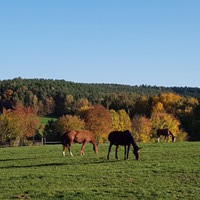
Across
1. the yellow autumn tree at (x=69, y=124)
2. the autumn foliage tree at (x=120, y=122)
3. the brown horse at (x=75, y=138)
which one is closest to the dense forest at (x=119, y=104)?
the autumn foliage tree at (x=120, y=122)

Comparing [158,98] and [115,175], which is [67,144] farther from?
[158,98]

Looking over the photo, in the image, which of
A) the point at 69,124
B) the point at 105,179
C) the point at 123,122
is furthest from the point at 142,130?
the point at 105,179

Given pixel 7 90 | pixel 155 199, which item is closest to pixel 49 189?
pixel 155 199

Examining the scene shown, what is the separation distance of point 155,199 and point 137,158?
792cm

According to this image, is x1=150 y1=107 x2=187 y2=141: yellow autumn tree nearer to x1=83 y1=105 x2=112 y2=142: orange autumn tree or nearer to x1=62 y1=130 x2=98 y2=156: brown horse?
x1=83 y1=105 x2=112 y2=142: orange autumn tree

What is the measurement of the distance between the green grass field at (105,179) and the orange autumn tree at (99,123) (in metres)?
54.7

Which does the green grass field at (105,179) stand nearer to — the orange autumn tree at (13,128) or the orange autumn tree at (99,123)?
the orange autumn tree at (13,128)

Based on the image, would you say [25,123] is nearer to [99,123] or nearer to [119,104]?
[99,123]

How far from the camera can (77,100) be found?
4906 inches

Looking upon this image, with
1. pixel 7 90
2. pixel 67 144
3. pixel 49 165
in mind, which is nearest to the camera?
pixel 49 165

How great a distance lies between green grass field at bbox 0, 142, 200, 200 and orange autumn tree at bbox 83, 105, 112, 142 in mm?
54718

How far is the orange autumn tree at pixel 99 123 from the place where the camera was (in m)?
75.8

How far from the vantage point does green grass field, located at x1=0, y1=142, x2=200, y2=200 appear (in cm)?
1280

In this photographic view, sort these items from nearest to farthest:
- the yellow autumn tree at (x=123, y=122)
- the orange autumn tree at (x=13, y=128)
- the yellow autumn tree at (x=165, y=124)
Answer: the orange autumn tree at (x=13, y=128)
the yellow autumn tree at (x=165, y=124)
the yellow autumn tree at (x=123, y=122)
